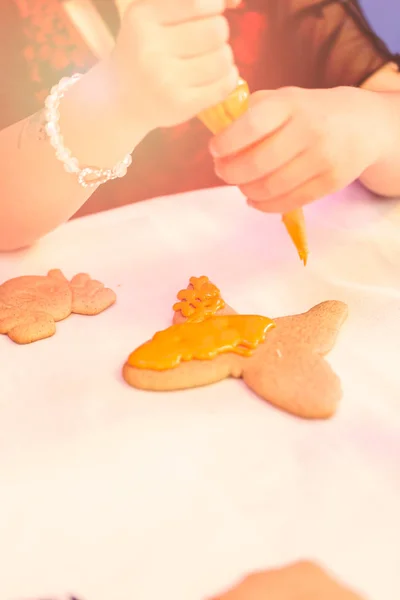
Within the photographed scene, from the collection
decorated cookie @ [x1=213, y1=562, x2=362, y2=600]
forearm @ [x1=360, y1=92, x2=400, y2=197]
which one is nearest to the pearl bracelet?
forearm @ [x1=360, y1=92, x2=400, y2=197]

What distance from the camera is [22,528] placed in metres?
0.39

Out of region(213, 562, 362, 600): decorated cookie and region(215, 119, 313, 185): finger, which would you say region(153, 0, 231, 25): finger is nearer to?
region(215, 119, 313, 185): finger

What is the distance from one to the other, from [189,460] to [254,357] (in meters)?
0.11

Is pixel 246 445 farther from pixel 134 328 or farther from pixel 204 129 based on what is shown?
pixel 204 129

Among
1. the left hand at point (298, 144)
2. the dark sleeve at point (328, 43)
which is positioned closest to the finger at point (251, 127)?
the left hand at point (298, 144)

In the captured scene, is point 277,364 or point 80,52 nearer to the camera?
point 277,364

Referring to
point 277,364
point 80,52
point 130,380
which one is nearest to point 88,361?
point 130,380

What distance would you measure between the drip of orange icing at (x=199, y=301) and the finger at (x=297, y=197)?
Result: 0.31 ft

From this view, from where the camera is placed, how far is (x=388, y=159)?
722mm

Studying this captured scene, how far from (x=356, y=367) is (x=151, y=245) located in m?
0.30

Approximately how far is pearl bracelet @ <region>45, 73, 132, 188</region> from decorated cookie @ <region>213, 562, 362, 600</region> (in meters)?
0.43

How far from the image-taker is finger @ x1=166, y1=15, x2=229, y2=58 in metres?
0.52

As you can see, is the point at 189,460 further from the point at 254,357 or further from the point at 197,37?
the point at 197,37

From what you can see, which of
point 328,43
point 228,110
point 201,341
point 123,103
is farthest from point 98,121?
point 328,43
